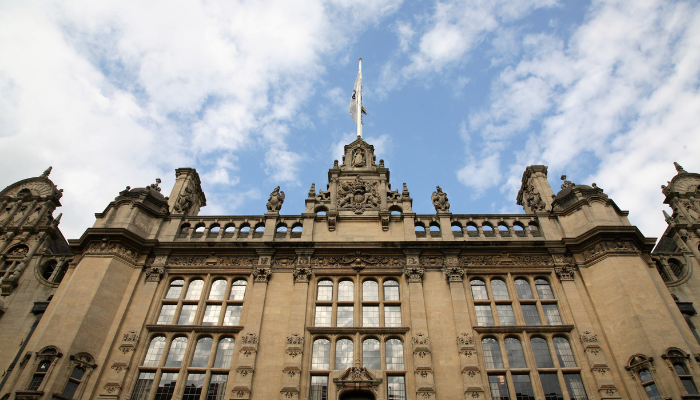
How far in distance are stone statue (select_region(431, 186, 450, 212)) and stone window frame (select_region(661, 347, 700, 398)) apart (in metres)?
10.8

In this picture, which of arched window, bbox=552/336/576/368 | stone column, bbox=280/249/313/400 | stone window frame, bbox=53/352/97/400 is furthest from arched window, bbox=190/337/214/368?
arched window, bbox=552/336/576/368

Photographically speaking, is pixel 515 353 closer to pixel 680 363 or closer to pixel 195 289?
pixel 680 363

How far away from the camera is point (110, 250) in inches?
842

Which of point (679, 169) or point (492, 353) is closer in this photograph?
point (492, 353)

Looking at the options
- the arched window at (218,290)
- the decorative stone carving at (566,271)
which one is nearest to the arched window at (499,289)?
the decorative stone carving at (566,271)

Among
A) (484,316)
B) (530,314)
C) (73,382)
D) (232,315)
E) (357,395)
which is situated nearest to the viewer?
(73,382)

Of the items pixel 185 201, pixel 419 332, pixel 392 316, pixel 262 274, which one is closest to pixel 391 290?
pixel 392 316

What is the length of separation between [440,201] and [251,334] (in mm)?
11373

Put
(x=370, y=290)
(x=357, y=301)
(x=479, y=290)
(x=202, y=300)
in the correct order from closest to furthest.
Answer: (x=357, y=301) → (x=202, y=300) → (x=479, y=290) → (x=370, y=290)

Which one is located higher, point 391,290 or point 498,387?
point 391,290

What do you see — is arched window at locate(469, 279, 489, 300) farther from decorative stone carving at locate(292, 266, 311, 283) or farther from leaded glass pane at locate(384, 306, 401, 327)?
decorative stone carving at locate(292, 266, 311, 283)


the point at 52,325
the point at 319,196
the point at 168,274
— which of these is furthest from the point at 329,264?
the point at 52,325

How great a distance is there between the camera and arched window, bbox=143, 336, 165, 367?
734 inches

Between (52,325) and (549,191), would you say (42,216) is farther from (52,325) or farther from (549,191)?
(549,191)
